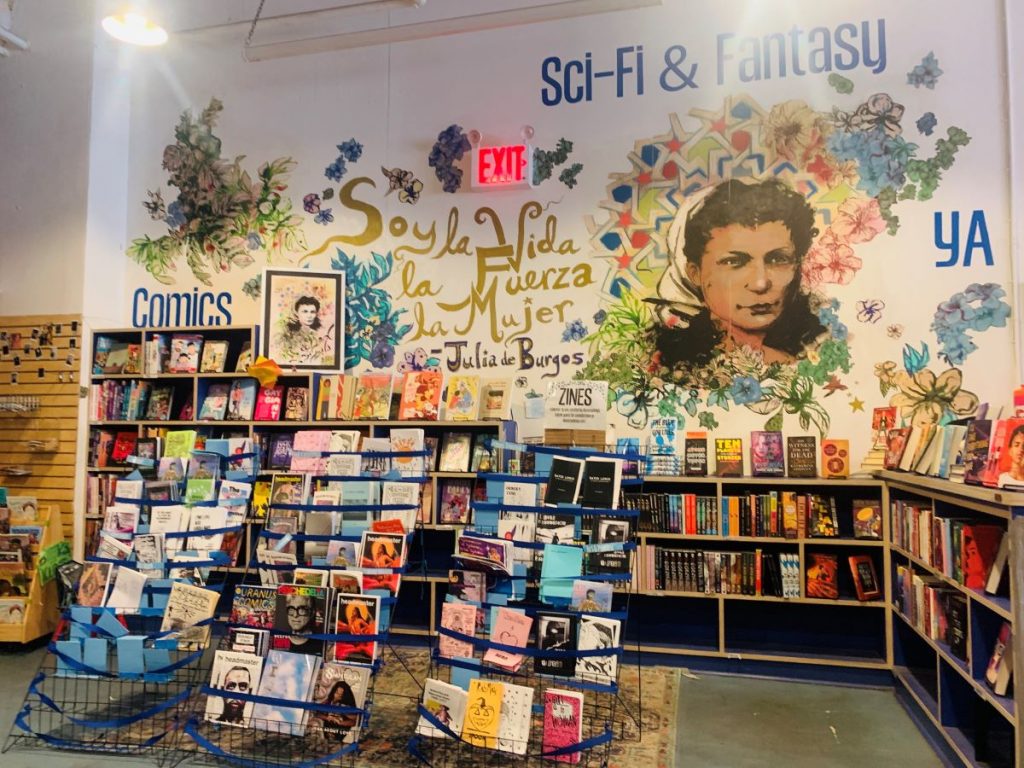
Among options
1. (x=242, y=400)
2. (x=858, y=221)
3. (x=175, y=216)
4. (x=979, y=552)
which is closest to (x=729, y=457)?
(x=858, y=221)

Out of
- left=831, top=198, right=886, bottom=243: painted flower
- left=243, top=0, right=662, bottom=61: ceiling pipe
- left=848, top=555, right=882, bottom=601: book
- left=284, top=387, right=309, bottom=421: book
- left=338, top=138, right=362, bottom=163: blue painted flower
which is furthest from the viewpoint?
left=338, top=138, right=362, bottom=163: blue painted flower

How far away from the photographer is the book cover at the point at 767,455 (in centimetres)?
452

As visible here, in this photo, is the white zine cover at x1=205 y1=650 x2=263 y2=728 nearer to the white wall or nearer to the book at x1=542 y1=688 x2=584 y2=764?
the book at x1=542 y1=688 x2=584 y2=764

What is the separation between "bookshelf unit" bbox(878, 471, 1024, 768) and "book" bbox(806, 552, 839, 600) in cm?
31

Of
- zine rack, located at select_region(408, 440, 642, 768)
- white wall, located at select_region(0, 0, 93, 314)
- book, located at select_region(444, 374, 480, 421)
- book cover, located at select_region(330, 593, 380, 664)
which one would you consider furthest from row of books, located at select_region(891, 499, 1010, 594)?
white wall, located at select_region(0, 0, 93, 314)

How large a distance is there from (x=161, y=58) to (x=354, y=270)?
244cm

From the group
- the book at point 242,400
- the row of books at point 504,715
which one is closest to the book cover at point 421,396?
the book at point 242,400

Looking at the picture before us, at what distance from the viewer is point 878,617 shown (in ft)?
14.5

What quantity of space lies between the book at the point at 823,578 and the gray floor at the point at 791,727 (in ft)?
1.67

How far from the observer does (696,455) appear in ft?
15.3

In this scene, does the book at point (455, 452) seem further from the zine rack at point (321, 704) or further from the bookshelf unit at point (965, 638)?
the bookshelf unit at point (965, 638)

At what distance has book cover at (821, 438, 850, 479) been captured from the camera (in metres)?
4.44

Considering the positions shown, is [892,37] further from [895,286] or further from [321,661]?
[321,661]

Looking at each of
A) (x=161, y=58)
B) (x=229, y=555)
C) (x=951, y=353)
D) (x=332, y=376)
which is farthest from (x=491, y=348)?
(x=161, y=58)
